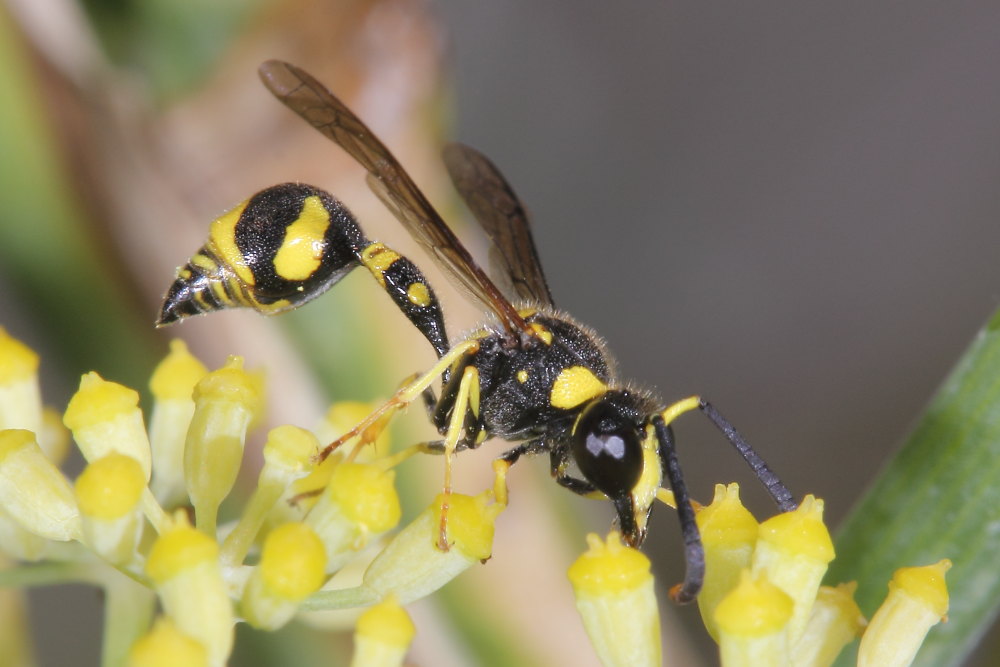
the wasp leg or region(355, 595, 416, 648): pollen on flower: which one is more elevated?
region(355, 595, 416, 648): pollen on flower

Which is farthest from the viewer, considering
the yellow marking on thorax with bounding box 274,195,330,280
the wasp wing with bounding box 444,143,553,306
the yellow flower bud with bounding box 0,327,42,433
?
the wasp wing with bounding box 444,143,553,306

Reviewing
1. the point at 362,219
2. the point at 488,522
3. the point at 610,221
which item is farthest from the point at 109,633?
the point at 610,221

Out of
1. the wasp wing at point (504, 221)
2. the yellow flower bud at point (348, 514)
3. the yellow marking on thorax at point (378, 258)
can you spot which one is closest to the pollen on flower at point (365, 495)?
the yellow flower bud at point (348, 514)

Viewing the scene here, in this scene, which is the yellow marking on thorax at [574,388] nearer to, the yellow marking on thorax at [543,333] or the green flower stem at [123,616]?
the yellow marking on thorax at [543,333]

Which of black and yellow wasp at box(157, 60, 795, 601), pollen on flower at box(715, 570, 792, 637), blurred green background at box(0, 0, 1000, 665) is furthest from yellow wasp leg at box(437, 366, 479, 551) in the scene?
blurred green background at box(0, 0, 1000, 665)

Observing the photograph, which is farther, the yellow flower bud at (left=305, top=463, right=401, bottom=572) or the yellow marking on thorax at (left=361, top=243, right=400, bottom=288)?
the yellow marking on thorax at (left=361, top=243, right=400, bottom=288)

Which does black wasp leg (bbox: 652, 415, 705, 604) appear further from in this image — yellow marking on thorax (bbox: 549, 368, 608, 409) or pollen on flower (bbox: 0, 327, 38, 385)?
pollen on flower (bbox: 0, 327, 38, 385)

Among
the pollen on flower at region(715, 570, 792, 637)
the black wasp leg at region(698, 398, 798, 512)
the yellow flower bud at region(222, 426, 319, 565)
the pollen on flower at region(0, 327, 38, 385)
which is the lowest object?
the black wasp leg at region(698, 398, 798, 512)
